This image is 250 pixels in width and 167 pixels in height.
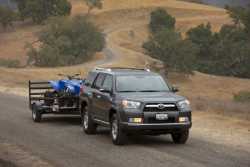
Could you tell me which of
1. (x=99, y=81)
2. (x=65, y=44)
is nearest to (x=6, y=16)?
(x=65, y=44)

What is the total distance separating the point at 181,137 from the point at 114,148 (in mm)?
1722

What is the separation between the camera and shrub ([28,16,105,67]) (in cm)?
8106

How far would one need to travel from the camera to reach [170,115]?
14383mm

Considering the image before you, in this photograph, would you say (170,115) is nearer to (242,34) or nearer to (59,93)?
(59,93)

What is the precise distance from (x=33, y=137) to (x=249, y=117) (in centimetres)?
793

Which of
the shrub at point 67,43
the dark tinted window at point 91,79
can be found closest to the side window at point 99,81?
the dark tinted window at point 91,79

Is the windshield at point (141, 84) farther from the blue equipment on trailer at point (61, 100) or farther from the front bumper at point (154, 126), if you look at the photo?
the blue equipment on trailer at point (61, 100)

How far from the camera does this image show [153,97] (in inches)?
580

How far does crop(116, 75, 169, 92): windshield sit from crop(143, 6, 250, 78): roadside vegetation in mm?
64717

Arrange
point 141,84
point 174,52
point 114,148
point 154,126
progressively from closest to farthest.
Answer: point 154,126 < point 114,148 < point 141,84 < point 174,52

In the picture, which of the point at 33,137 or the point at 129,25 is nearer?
the point at 33,137

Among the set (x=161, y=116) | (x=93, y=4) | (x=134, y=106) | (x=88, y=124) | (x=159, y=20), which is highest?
(x=134, y=106)

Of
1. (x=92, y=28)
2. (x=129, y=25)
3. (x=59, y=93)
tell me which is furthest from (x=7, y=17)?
(x=59, y=93)

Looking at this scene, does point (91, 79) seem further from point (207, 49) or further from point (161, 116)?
point (207, 49)
